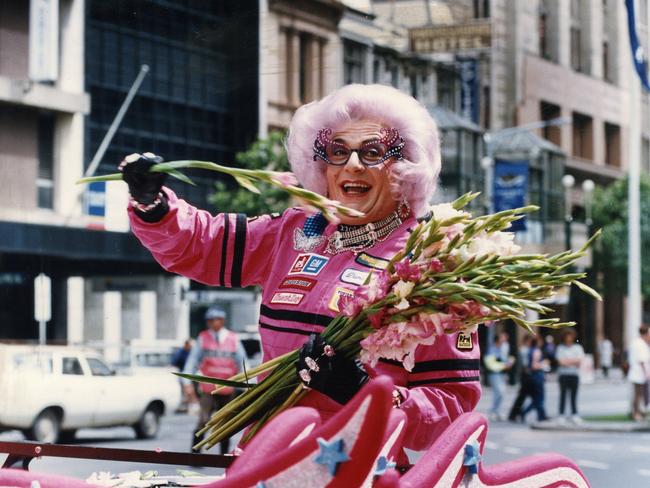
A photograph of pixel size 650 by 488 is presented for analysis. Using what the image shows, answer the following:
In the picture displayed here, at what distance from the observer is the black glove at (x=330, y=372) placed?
214 centimetres

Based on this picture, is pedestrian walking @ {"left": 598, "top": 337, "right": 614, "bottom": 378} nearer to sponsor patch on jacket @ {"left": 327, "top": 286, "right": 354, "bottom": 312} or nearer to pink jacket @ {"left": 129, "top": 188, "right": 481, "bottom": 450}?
pink jacket @ {"left": 129, "top": 188, "right": 481, "bottom": 450}

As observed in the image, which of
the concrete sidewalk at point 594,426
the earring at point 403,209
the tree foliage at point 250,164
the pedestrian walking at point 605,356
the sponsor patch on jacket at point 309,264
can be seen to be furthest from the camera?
the pedestrian walking at point 605,356

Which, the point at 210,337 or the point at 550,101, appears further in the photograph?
the point at 210,337

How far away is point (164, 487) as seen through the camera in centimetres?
224

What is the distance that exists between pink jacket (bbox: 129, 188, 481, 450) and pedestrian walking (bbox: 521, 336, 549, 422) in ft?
35.5

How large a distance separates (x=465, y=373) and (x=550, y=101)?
7.45ft

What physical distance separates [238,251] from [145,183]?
39cm

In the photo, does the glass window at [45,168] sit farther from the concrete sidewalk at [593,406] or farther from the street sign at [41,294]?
the concrete sidewalk at [593,406]

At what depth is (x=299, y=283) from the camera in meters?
2.41

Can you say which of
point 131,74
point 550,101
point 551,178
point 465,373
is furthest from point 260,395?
point 550,101

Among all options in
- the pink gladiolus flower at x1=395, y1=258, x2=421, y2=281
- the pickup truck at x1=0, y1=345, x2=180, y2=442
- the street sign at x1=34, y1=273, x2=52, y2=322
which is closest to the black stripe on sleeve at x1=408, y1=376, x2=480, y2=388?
the pink gladiolus flower at x1=395, y1=258, x2=421, y2=281

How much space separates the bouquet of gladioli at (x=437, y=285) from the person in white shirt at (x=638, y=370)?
40.3ft

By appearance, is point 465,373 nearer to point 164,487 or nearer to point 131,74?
point 164,487

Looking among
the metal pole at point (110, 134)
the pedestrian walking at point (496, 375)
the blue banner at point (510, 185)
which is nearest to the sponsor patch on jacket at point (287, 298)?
the metal pole at point (110, 134)
